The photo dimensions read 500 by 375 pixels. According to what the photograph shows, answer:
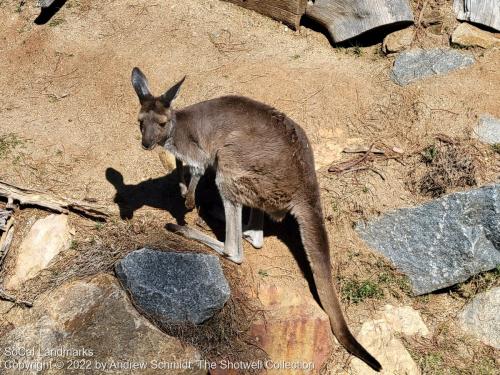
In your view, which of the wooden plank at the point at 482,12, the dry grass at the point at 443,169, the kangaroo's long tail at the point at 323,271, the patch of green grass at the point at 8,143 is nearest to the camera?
the kangaroo's long tail at the point at 323,271

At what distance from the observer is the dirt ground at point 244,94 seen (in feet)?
24.0

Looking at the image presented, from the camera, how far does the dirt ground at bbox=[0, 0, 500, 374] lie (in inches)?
288

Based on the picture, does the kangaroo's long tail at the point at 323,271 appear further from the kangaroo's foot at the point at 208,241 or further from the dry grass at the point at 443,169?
the dry grass at the point at 443,169

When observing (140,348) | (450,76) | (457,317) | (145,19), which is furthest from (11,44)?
(457,317)

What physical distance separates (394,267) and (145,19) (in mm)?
5559

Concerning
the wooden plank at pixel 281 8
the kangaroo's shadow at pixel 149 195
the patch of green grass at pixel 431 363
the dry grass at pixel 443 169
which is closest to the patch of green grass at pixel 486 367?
the patch of green grass at pixel 431 363

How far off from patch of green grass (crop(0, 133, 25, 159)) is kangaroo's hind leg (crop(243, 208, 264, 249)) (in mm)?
3258

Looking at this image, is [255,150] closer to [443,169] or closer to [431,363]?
[443,169]

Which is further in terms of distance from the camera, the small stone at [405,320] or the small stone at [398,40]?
the small stone at [398,40]

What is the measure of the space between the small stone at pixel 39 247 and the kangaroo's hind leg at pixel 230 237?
132 centimetres

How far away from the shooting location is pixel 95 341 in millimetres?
6262

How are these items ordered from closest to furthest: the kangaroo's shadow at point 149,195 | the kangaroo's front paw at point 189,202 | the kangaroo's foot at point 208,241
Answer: the kangaroo's foot at point 208,241 < the kangaroo's front paw at point 189,202 < the kangaroo's shadow at point 149,195

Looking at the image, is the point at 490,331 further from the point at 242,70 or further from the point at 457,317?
the point at 242,70

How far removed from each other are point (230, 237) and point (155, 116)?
1529 millimetres
